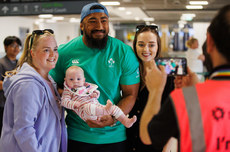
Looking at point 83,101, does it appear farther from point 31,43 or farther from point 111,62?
point 31,43

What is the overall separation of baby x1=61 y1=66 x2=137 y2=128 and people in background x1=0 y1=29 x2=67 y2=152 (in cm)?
13

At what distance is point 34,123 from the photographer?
201cm

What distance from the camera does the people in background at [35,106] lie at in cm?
195

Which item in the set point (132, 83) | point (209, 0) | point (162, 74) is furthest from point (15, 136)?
point (209, 0)

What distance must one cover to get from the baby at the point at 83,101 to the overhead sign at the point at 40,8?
275cm

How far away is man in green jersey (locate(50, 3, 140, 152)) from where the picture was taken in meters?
2.29

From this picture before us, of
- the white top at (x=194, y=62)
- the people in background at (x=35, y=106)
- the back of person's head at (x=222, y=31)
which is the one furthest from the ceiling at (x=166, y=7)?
the back of person's head at (x=222, y=31)

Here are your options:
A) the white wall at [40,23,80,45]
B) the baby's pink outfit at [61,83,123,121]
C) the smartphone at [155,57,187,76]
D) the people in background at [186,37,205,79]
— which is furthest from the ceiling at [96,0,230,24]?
the white wall at [40,23,80,45]

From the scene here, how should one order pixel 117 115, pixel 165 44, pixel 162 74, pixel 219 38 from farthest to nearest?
pixel 165 44 < pixel 117 115 < pixel 162 74 < pixel 219 38

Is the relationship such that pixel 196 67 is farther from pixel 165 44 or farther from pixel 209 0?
pixel 165 44

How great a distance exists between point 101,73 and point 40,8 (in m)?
3.00

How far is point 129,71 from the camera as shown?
7.57ft

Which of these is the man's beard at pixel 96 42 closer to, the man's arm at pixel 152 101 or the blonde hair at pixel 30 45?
the blonde hair at pixel 30 45

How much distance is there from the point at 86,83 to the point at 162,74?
2.90 feet
